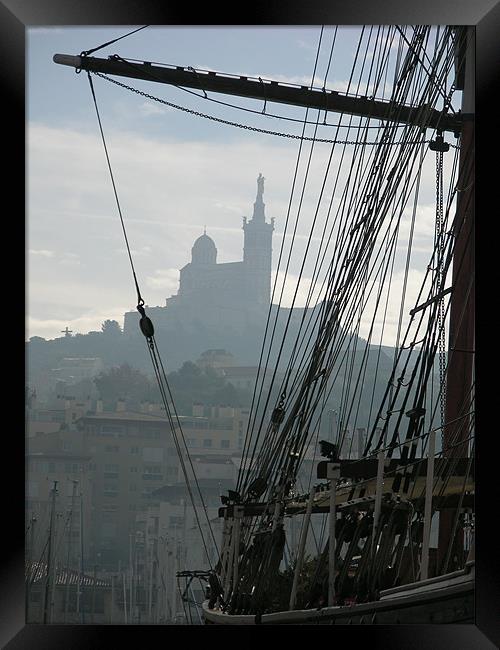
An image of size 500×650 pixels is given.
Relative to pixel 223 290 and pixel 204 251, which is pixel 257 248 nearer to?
pixel 223 290

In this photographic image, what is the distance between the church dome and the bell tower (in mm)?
350

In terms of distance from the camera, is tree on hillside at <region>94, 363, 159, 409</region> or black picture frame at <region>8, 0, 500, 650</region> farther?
tree on hillside at <region>94, 363, 159, 409</region>

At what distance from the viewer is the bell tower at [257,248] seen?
27.0 feet

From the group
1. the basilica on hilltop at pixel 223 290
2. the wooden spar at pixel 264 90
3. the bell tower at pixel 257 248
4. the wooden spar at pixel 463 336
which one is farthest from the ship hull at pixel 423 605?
the bell tower at pixel 257 248

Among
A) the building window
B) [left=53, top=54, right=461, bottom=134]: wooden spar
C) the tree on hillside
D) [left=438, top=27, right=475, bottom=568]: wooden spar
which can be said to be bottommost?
the building window

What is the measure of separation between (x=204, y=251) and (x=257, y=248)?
785 mm

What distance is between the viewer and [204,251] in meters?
8.96

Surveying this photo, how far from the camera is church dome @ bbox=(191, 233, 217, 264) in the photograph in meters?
8.21

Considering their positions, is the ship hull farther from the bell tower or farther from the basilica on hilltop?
the bell tower

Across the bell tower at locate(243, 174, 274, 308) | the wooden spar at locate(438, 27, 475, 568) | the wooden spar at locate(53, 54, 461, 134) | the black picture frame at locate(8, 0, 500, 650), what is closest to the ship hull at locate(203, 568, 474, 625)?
the black picture frame at locate(8, 0, 500, 650)
